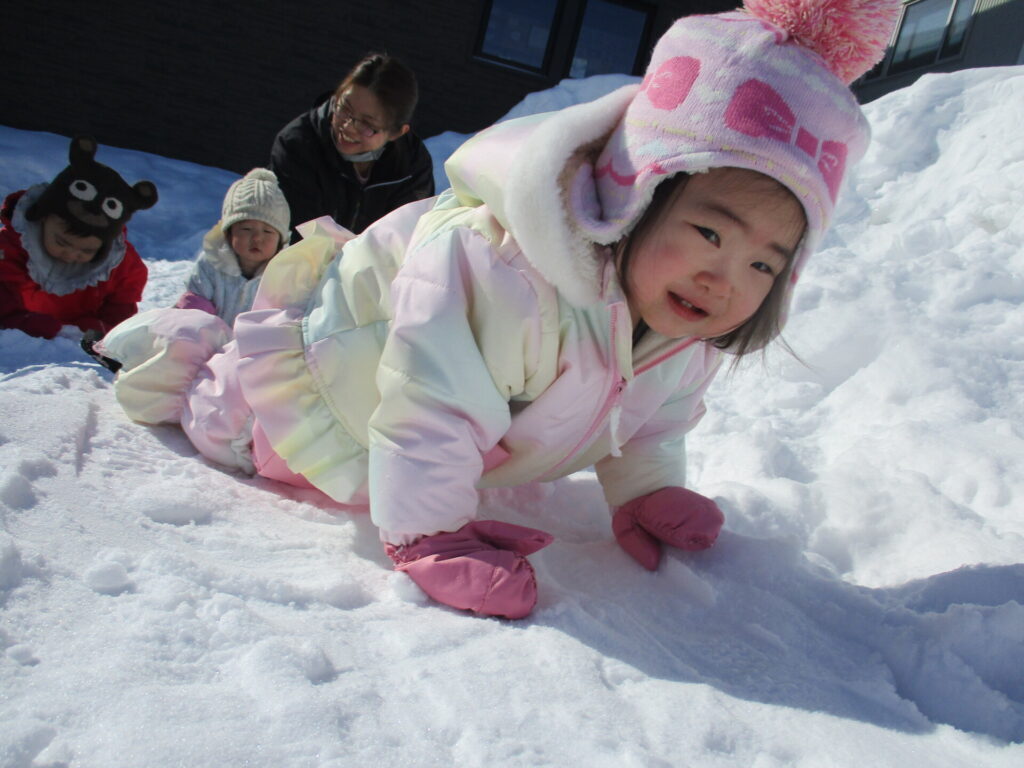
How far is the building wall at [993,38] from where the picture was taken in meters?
7.34

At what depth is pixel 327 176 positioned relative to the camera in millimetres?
3736

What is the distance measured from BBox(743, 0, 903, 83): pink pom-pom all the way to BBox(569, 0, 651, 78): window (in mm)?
7143

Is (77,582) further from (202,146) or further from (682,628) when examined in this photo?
(202,146)

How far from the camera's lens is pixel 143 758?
0.75 m

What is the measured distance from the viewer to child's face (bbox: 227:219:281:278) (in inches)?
133

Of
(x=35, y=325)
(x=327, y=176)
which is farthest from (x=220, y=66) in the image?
(x=35, y=325)

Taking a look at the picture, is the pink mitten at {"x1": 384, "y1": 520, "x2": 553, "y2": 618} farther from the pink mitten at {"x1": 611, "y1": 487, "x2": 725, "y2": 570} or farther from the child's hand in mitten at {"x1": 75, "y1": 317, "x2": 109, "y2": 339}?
the child's hand in mitten at {"x1": 75, "y1": 317, "x2": 109, "y2": 339}

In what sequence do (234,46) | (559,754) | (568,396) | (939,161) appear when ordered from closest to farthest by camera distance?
(559,754) < (568,396) < (939,161) < (234,46)

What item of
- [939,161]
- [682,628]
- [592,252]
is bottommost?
[682,628]

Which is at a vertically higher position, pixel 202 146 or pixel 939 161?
pixel 939 161

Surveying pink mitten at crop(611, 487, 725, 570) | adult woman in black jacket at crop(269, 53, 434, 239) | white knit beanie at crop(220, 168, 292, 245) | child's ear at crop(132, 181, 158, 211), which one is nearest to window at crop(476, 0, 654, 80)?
adult woman in black jacket at crop(269, 53, 434, 239)

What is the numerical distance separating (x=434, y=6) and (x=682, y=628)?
7582 mm

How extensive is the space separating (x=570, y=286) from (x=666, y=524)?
565 mm

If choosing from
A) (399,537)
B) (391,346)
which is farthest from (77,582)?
(391,346)
